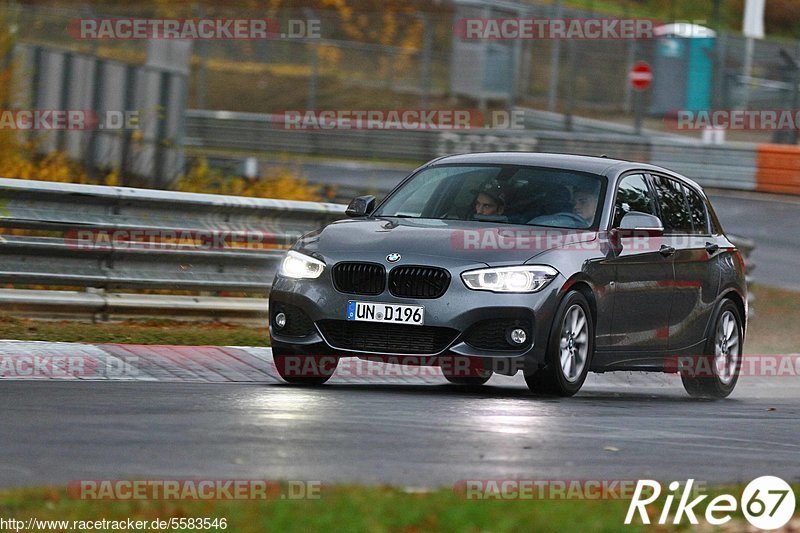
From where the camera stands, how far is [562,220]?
35.4 ft

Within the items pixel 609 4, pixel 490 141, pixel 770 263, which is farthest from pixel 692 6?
pixel 770 263

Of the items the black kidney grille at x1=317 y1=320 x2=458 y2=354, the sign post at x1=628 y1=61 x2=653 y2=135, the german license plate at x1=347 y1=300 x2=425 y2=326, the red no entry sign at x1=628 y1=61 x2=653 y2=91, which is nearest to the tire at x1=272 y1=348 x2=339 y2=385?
the black kidney grille at x1=317 y1=320 x2=458 y2=354

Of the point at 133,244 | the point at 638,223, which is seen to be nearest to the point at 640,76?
the point at 133,244

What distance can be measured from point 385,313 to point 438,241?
0.58 m

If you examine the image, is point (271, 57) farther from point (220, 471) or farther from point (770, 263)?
point (220, 471)

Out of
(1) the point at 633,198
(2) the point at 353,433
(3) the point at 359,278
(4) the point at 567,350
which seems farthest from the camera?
(1) the point at 633,198

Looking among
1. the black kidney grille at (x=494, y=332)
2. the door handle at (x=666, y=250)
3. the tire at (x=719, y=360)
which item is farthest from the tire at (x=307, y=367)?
the tire at (x=719, y=360)

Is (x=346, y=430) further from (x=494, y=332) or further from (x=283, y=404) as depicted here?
(x=494, y=332)

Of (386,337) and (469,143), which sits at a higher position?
(386,337)

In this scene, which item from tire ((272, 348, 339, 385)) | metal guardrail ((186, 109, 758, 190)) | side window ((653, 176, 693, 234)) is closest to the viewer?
tire ((272, 348, 339, 385))

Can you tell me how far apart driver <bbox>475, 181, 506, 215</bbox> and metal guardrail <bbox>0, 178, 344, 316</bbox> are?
327cm

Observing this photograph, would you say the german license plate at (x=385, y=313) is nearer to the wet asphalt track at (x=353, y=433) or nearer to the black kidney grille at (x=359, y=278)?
the black kidney grille at (x=359, y=278)

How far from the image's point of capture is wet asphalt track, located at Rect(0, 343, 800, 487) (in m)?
6.91

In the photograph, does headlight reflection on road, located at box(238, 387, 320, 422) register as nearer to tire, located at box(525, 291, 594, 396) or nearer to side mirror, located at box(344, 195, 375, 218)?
tire, located at box(525, 291, 594, 396)
